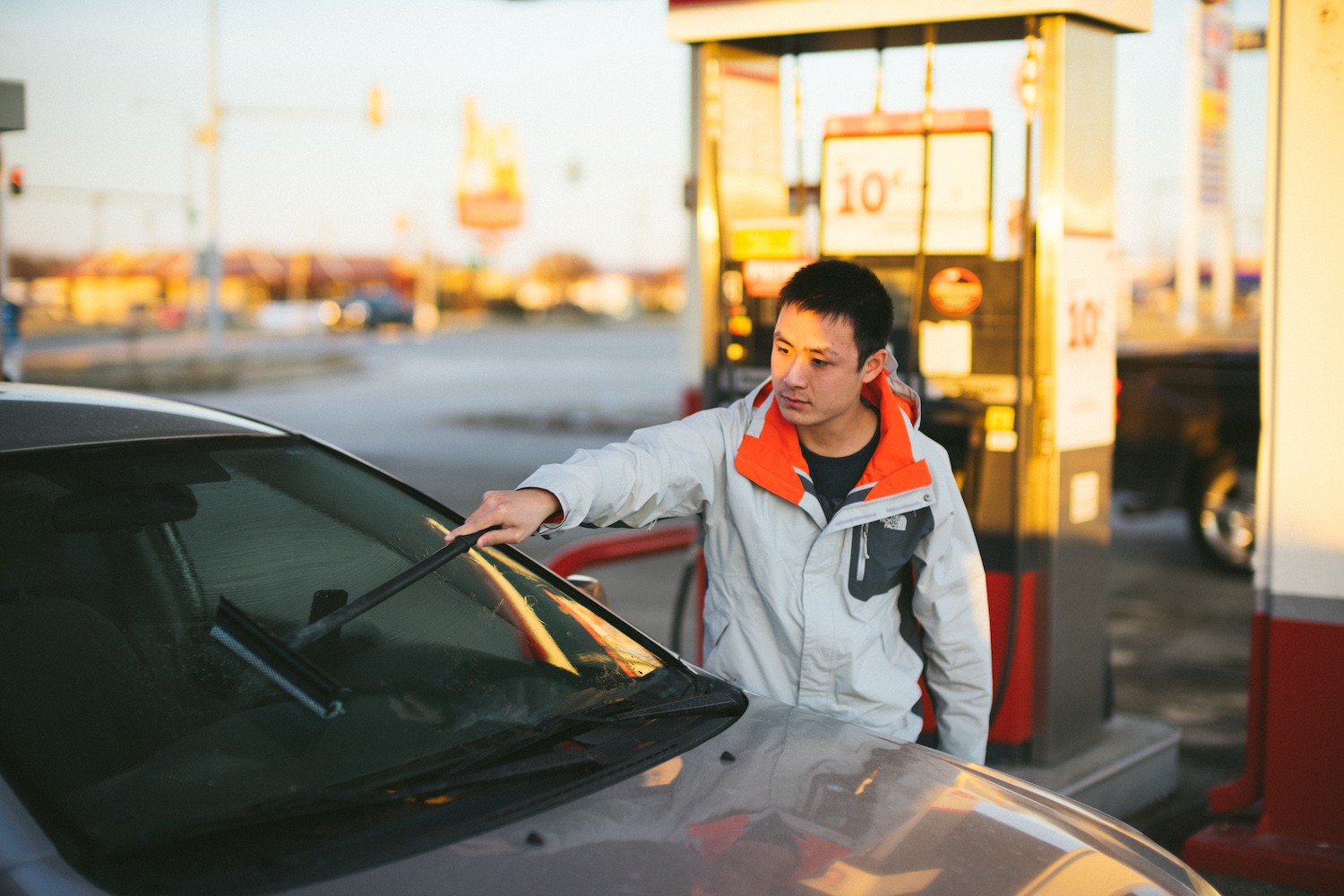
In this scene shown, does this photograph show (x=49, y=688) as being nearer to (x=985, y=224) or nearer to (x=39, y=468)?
(x=39, y=468)

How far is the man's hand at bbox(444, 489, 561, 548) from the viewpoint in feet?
7.13

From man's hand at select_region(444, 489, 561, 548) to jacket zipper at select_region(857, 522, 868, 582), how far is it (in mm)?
639

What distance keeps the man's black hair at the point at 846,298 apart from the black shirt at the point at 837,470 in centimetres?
21

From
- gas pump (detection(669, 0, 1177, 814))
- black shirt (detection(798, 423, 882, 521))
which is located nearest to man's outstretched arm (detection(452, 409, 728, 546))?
black shirt (detection(798, 423, 882, 521))

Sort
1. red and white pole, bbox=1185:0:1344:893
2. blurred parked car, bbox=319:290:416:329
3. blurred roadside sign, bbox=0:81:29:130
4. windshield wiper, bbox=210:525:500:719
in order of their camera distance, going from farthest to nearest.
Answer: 1. blurred parked car, bbox=319:290:416:329
2. blurred roadside sign, bbox=0:81:29:130
3. red and white pole, bbox=1185:0:1344:893
4. windshield wiper, bbox=210:525:500:719

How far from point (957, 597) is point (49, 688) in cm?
168

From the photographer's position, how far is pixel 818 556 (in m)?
2.51

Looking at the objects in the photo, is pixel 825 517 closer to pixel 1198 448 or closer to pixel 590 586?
pixel 590 586

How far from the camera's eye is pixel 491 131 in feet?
120

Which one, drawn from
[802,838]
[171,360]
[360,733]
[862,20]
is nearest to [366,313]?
[171,360]

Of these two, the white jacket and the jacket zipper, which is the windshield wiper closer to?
the white jacket

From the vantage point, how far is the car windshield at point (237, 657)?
1.87 meters

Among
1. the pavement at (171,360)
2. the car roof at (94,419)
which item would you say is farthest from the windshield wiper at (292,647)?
the pavement at (171,360)

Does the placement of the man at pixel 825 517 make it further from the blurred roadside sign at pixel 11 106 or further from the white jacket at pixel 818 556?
the blurred roadside sign at pixel 11 106
